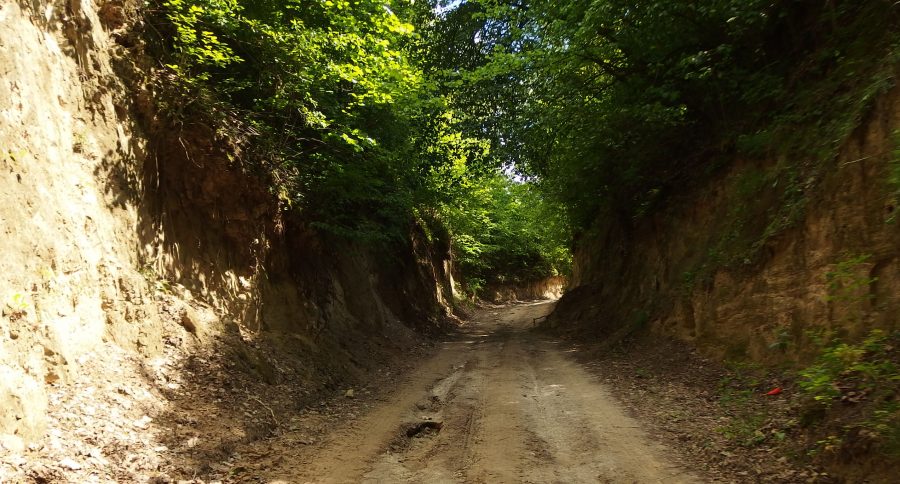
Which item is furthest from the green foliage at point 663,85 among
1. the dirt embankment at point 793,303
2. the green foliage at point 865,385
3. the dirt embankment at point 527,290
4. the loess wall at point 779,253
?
the dirt embankment at point 527,290

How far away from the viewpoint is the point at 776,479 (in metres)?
4.75

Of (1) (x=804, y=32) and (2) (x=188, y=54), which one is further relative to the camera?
(1) (x=804, y=32)

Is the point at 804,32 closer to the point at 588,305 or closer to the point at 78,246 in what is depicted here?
the point at 588,305

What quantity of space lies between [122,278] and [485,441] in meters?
5.06

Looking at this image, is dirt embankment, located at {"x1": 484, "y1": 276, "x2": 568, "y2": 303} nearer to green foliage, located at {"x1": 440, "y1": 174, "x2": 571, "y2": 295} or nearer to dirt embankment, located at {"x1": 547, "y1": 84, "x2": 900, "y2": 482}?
green foliage, located at {"x1": 440, "y1": 174, "x2": 571, "y2": 295}

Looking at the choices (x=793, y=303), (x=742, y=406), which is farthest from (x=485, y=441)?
(x=793, y=303)

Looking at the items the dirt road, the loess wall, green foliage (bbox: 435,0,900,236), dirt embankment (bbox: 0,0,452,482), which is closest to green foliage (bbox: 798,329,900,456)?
the loess wall

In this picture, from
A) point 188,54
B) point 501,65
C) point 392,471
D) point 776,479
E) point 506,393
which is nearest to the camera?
point 776,479

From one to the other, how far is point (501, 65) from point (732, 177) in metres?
6.43

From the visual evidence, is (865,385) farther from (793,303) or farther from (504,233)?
(504,233)

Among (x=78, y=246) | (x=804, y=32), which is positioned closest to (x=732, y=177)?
(x=804, y=32)

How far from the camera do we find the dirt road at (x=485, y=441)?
5.40m

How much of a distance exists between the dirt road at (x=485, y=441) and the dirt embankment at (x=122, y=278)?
1.06 m

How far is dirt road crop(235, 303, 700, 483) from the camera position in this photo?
540 centimetres
